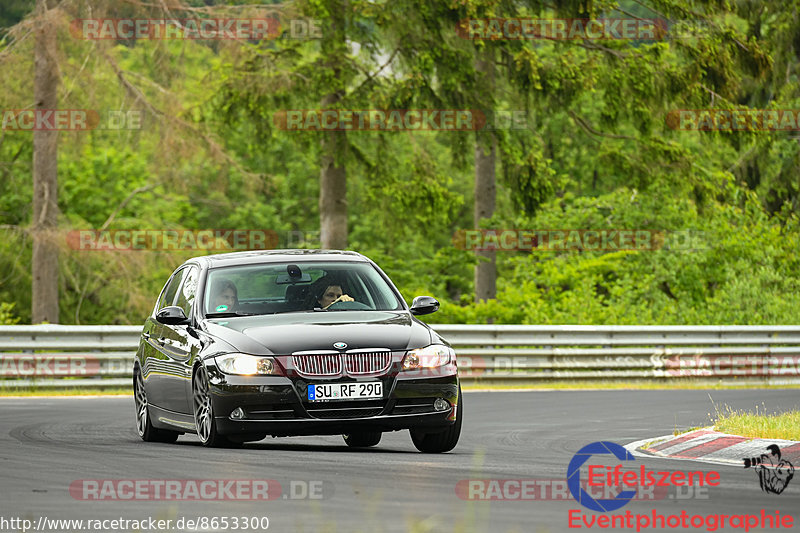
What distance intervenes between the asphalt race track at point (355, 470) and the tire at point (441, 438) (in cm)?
12

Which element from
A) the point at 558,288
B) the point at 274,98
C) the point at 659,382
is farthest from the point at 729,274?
the point at 274,98

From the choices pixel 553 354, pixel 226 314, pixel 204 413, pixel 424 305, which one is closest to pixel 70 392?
pixel 553 354

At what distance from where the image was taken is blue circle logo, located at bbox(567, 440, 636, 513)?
28.0ft

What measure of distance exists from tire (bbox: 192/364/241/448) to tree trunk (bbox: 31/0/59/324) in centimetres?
2246

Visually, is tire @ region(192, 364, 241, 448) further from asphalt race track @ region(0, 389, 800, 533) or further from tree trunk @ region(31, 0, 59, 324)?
tree trunk @ region(31, 0, 59, 324)

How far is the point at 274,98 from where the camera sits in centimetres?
3045

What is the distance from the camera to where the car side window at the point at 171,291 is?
13514 millimetres

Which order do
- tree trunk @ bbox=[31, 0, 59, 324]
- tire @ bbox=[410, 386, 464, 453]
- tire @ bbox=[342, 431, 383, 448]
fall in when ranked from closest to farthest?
tire @ bbox=[410, 386, 464, 453] < tire @ bbox=[342, 431, 383, 448] < tree trunk @ bbox=[31, 0, 59, 324]

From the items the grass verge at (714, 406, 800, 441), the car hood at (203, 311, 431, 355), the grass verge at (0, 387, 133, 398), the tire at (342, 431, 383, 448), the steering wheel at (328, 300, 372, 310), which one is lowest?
the grass verge at (0, 387, 133, 398)

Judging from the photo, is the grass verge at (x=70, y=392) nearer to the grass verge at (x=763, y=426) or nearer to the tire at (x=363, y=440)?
the tire at (x=363, y=440)

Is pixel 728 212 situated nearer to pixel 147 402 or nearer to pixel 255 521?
pixel 147 402

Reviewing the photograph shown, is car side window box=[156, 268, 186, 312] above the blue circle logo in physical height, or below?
above

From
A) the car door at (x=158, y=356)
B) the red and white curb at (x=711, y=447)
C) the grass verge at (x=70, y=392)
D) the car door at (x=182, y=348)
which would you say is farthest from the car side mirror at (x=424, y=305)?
the grass verge at (x=70, y=392)

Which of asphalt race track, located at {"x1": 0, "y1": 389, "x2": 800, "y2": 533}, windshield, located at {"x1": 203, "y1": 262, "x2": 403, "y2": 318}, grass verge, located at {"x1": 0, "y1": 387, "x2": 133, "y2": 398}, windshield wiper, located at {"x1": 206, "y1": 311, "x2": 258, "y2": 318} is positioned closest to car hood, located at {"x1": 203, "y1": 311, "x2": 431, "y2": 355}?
windshield wiper, located at {"x1": 206, "y1": 311, "x2": 258, "y2": 318}
